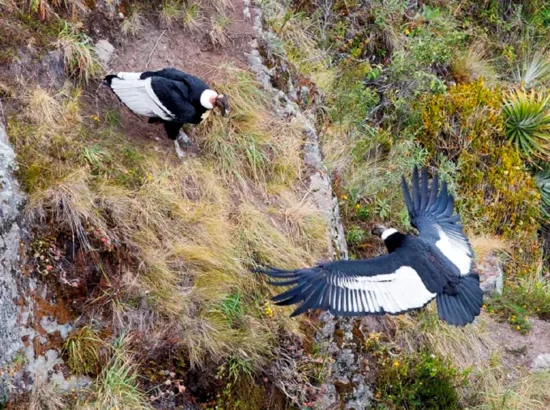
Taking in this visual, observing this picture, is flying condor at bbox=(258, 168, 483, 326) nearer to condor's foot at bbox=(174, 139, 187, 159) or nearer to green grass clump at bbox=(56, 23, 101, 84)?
condor's foot at bbox=(174, 139, 187, 159)

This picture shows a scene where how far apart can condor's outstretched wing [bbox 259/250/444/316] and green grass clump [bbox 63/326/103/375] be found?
37.0 inches

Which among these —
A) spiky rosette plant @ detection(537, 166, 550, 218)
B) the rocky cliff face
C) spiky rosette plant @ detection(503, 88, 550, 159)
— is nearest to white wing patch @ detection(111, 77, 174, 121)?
the rocky cliff face

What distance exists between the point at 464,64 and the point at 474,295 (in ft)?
12.8

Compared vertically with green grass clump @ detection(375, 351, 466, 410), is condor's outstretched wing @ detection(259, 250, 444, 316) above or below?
above

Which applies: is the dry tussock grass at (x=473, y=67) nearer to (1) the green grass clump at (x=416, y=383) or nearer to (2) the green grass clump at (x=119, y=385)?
(1) the green grass clump at (x=416, y=383)

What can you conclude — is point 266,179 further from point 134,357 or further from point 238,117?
point 134,357

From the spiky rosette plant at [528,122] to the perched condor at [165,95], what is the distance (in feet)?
12.1

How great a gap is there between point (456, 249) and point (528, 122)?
298 cm

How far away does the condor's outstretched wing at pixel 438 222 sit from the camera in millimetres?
4648

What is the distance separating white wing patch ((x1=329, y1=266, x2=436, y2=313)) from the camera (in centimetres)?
387

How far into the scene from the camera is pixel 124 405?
3.53 metres

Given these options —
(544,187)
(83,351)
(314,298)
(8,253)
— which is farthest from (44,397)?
(544,187)

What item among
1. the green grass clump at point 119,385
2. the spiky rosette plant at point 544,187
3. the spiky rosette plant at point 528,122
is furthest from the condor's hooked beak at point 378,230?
the spiky rosette plant at point 544,187

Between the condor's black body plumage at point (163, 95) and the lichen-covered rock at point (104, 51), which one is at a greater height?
the condor's black body plumage at point (163, 95)
